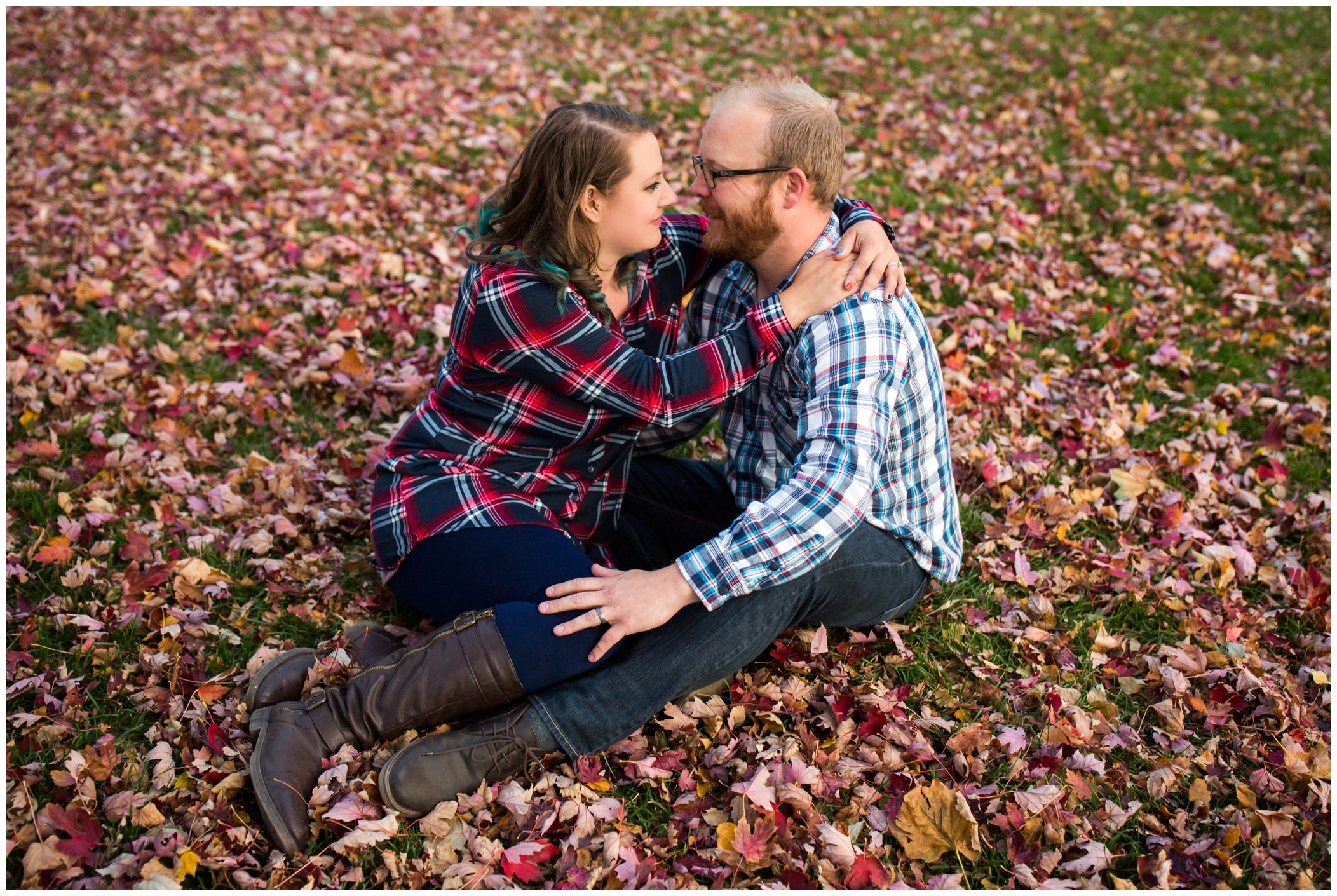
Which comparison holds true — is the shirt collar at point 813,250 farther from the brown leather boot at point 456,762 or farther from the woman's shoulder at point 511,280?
the brown leather boot at point 456,762

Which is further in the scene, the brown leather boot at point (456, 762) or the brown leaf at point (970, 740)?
the brown leaf at point (970, 740)

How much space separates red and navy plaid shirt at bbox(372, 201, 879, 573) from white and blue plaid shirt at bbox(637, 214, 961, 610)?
0.21 meters

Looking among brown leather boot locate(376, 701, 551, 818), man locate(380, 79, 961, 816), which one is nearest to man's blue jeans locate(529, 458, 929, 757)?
man locate(380, 79, 961, 816)

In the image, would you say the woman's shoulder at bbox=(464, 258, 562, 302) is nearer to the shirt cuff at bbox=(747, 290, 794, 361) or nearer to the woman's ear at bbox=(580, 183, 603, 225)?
the woman's ear at bbox=(580, 183, 603, 225)

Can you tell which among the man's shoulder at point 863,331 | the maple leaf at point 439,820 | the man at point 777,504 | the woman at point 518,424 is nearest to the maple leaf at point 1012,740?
the man at point 777,504

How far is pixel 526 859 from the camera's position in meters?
2.71

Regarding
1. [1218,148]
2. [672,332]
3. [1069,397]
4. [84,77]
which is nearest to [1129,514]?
[1069,397]

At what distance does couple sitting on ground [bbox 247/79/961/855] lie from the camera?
2.82 m

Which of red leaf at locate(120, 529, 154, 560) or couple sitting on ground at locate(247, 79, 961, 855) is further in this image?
red leaf at locate(120, 529, 154, 560)

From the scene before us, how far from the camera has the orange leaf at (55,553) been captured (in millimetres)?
3713

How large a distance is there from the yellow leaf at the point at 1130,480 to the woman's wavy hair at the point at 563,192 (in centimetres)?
280

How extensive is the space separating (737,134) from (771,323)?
2.22ft

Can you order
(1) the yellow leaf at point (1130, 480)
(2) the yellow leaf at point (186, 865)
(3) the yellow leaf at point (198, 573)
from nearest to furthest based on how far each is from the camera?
(2) the yellow leaf at point (186, 865), (3) the yellow leaf at point (198, 573), (1) the yellow leaf at point (1130, 480)

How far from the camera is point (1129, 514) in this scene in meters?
4.21
